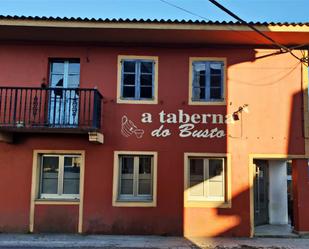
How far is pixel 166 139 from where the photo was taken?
11.9 metres

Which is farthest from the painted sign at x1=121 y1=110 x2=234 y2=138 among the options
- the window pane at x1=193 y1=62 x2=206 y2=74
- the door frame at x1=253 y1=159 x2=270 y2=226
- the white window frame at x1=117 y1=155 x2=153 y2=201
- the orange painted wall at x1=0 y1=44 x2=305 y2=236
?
the door frame at x1=253 y1=159 x2=270 y2=226

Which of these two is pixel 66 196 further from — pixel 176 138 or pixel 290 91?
pixel 290 91

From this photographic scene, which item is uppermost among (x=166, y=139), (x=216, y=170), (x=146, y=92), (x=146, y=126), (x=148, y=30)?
(x=148, y=30)

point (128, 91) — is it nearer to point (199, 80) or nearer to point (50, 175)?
point (199, 80)

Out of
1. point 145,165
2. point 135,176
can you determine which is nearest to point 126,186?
point 135,176

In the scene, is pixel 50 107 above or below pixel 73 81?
below

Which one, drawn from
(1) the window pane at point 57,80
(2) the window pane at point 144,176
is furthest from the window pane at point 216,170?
(1) the window pane at point 57,80

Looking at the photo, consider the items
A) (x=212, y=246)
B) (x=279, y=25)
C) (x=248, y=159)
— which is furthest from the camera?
(x=248, y=159)

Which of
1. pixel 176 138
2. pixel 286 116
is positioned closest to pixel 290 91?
pixel 286 116

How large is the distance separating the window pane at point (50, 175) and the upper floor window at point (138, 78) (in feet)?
9.35

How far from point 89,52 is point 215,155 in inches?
193

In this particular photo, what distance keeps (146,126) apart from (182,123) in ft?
3.53

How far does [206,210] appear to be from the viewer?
11.6m

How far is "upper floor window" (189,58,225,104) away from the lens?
12148 mm
